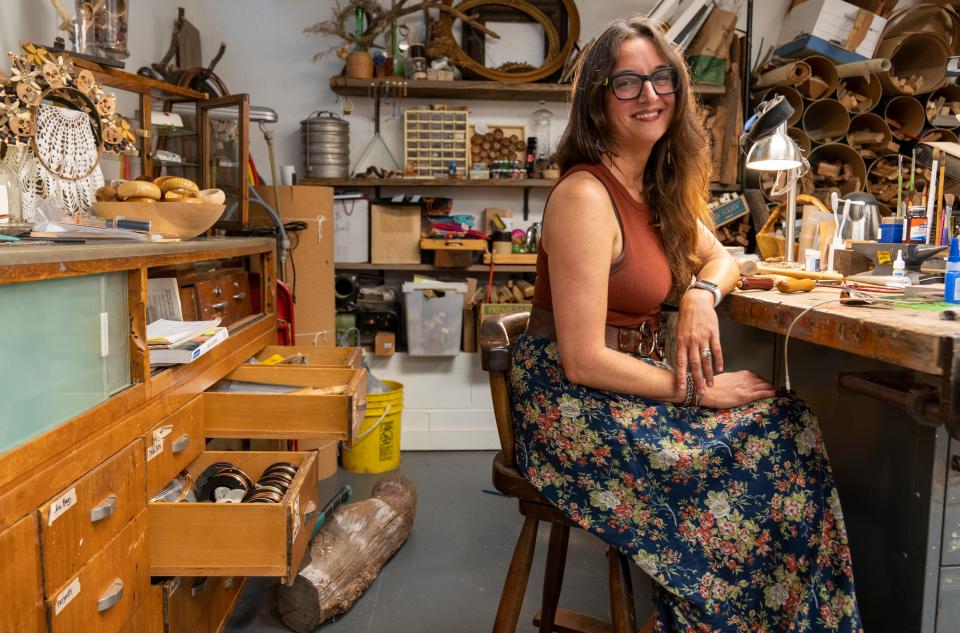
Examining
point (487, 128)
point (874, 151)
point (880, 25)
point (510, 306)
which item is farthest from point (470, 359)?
point (880, 25)

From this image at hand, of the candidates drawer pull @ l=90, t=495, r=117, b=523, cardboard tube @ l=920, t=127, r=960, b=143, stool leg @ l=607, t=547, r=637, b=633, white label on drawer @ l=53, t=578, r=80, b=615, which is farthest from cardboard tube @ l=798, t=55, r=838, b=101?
white label on drawer @ l=53, t=578, r=80, b=615

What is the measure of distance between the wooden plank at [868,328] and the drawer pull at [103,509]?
126cm

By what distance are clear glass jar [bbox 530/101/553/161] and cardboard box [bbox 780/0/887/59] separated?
1.35 metres

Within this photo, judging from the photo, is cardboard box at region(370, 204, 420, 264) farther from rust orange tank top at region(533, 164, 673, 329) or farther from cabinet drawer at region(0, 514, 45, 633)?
cabinet drawer at region(0, 514, 45, 633)

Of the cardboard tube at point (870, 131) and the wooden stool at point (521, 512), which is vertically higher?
the cardboard tube at point (870, 131)

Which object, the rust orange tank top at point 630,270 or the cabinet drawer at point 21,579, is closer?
the cabinet drawer at point 21,579

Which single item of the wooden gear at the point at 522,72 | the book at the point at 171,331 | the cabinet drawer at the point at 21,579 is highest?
the wooden gear at the point at 522,72

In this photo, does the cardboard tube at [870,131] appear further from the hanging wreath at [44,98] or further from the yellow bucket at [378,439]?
the hanging wreath at [44,98]

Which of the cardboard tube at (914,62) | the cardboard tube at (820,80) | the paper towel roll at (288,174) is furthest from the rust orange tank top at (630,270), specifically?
the cardboard tube at (914,62)

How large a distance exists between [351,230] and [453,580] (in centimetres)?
206

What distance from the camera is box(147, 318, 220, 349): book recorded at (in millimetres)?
1686

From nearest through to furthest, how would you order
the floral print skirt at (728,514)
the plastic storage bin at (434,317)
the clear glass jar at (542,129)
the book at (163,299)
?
the floral print skirt at (728,514), the book at (163,299), the plastic storage bin at (434,317), the clear glass jar at (542,129)

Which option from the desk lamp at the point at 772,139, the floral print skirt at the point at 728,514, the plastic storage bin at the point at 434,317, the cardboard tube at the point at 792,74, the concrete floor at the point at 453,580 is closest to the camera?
the floral print skirt at the point at 728,514

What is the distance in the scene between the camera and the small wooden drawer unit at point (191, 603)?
62.9 inches
